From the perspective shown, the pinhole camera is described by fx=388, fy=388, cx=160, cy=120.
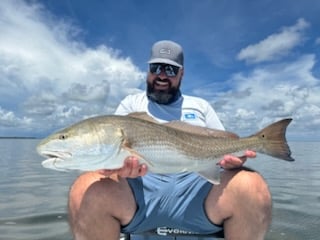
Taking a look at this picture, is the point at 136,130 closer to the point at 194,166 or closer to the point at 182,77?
the point at 194,166

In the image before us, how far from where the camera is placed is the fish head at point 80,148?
9.62 feet

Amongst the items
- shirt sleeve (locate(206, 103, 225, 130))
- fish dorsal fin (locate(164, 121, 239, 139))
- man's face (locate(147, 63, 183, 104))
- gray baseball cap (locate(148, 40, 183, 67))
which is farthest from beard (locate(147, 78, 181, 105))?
fish dorsal fin (locate(164, 121, 239, 139))

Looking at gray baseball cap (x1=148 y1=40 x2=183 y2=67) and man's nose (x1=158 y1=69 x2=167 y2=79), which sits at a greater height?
gray baseball cap (x1=148 y1=40 x2=183 y2=67)

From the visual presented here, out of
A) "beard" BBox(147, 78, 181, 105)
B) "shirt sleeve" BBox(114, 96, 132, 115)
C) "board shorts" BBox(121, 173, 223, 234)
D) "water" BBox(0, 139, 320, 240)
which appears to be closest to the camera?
"board shorts" BBox(121, 173, 223, 234)

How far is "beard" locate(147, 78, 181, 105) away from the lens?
4.50m

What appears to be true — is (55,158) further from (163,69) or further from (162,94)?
(163,69)

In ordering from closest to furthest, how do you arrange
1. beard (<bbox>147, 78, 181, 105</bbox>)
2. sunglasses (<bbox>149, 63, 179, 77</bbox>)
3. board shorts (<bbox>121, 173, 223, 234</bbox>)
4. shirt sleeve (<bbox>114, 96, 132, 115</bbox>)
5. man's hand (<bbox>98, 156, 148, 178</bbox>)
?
1. man's hand (<bbox>98, 156, 148, 178</bbox>)
2. board shorts (<bbox>121, 173, 223, 234</bbox>)
3. shirt sleeve (<bbox>114, 96, 132, 115</bbox>)
4. beard (<bbox>147, 78, 181, 105</bbox>)
5. sunglasses (<bbox>149, 63, 179, 77</bbox>)

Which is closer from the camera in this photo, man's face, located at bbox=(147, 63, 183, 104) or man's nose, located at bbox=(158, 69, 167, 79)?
man's face, located at bbox=(147, 63, 183, 104)

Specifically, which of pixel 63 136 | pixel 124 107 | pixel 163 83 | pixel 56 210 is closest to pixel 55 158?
pixel 63 136

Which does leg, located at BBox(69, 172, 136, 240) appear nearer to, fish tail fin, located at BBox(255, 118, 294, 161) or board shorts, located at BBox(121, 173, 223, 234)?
board shorts, located at BBox(121, 173, 223, 234)

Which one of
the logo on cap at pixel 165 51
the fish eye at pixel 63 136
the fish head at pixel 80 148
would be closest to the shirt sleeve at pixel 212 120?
the logo on cap at pixel 165 51

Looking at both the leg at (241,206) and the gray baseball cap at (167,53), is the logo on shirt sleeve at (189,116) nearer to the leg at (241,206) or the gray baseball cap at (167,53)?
the gray baseball cap at (167,53)

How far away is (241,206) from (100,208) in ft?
3.93

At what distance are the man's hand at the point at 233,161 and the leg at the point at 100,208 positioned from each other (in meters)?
0.87
